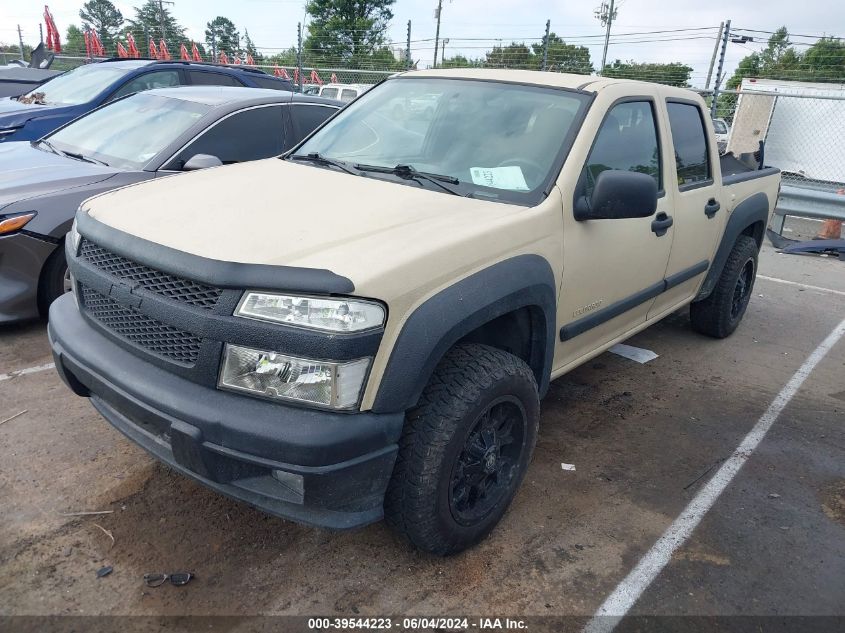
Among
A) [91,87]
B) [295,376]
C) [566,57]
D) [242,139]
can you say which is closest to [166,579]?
[295,376]

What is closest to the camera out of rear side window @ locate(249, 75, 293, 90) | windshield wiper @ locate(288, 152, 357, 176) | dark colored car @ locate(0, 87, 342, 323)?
windshield wiper @ locate(288, 152, 357, 176)

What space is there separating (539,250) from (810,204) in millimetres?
7707

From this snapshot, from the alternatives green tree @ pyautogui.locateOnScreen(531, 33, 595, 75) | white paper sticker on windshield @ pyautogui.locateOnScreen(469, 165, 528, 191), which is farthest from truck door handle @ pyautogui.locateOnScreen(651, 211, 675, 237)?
green tree @ pyautogui.locateOnScreen(531, 33, 595, 75)

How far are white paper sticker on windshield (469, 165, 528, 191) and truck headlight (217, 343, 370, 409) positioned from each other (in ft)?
4.12

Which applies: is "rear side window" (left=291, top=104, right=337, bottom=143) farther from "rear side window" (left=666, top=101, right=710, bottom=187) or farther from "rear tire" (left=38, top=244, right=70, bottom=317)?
"rear side window" (left=666, top=101, right=710, bottom=187)

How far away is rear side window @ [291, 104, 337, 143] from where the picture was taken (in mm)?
5637

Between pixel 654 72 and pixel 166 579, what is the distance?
17927 mm

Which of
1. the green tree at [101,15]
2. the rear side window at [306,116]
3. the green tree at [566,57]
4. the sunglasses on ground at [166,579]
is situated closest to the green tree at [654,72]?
the green tree at [566,57]

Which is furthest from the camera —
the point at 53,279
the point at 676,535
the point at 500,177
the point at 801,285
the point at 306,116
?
the point at 801,285

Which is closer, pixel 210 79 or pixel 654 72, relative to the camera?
pixel 210 79

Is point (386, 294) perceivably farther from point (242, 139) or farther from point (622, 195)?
point (242, 139)

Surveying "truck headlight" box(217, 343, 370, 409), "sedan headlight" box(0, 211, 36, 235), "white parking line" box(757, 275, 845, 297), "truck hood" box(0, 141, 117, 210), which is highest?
"truck hood" box(0, 141, 117, 210)

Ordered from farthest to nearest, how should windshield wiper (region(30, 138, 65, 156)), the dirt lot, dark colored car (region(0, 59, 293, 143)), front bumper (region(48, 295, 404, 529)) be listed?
1. dark colored car (region(0, 59, 293, 143))
2. windshield wiper (region(30, 138, 65, 156))
3. the dirt lot
4. front bumper (region(48, 295, 404, 529))

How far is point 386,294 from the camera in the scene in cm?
211
